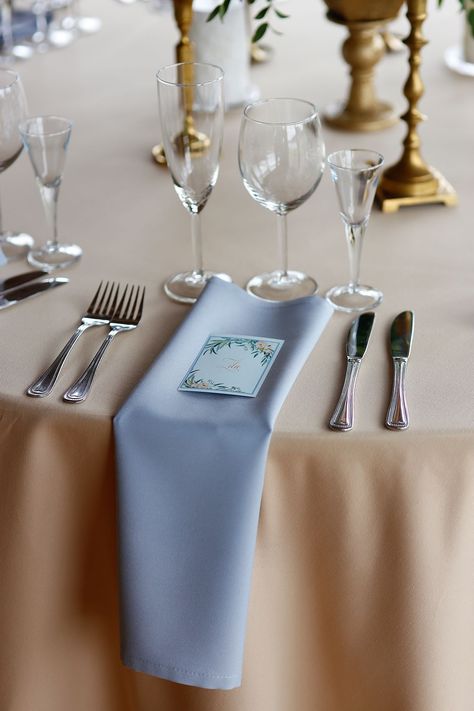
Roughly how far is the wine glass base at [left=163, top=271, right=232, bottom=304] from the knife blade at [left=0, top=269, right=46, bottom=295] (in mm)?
178

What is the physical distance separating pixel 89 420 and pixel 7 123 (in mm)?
515

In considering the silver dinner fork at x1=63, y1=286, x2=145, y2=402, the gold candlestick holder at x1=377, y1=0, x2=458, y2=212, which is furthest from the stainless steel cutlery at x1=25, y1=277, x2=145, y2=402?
the gold candlestick holder at x1=377, y1=0, x2=458, y2=212

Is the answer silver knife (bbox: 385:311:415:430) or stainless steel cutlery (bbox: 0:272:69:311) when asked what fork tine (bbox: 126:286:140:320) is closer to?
stainless steel cutlery (bbox: 0:272:69:311)

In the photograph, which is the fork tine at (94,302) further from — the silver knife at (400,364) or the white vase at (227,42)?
the white vase at (227,42)

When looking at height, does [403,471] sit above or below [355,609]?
above

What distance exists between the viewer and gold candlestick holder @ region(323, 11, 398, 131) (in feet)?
5.63

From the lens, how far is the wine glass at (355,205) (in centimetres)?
115

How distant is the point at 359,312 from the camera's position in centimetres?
119

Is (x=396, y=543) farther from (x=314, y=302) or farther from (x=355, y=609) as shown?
(x=314, y=302)

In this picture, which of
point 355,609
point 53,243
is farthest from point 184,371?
point 53,243

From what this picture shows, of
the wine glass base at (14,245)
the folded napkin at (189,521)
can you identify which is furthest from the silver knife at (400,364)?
the wine glass base at (14,245)

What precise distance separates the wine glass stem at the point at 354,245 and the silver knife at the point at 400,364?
0.28 feet

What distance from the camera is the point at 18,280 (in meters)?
1.29

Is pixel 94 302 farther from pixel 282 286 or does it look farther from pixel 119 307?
pixel 282 286
